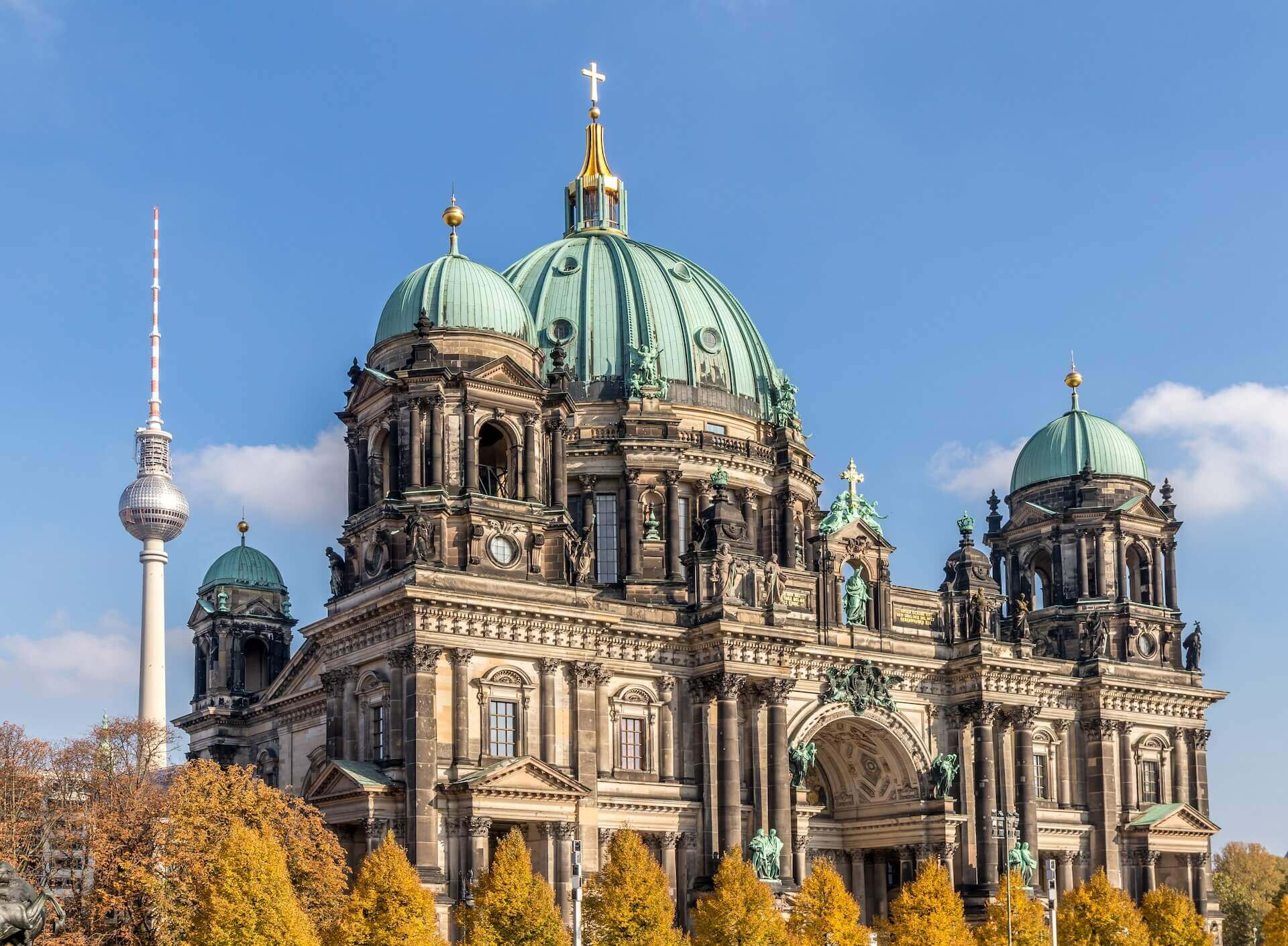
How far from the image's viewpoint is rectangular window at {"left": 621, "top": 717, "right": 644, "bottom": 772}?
250 feet

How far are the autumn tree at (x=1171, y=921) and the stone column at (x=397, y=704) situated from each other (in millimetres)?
37464

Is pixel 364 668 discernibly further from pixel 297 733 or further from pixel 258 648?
pixel 258 648

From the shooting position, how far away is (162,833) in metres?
68.0

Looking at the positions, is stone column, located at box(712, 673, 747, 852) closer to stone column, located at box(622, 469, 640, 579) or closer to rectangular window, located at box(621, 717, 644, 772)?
rectangular window, located at box(621, 717, 644, 772)

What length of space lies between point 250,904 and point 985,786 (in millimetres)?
39462

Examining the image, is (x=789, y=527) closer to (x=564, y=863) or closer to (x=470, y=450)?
(x=470, y=450)

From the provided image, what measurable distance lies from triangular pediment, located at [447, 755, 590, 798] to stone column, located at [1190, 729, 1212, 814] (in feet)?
133

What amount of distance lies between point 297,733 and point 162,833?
70.2ft

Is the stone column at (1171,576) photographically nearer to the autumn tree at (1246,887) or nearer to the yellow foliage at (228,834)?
the autumn tree at (1246,887)

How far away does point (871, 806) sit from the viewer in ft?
289

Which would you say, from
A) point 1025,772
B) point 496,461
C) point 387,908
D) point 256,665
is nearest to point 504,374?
point 496,461

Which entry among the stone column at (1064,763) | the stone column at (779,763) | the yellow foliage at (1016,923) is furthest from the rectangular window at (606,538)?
the stone column at (1064,763)

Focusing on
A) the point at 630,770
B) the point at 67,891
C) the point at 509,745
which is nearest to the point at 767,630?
the point at 630,770

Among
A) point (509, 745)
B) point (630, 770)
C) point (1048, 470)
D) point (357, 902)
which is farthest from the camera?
point (1048, 470)
